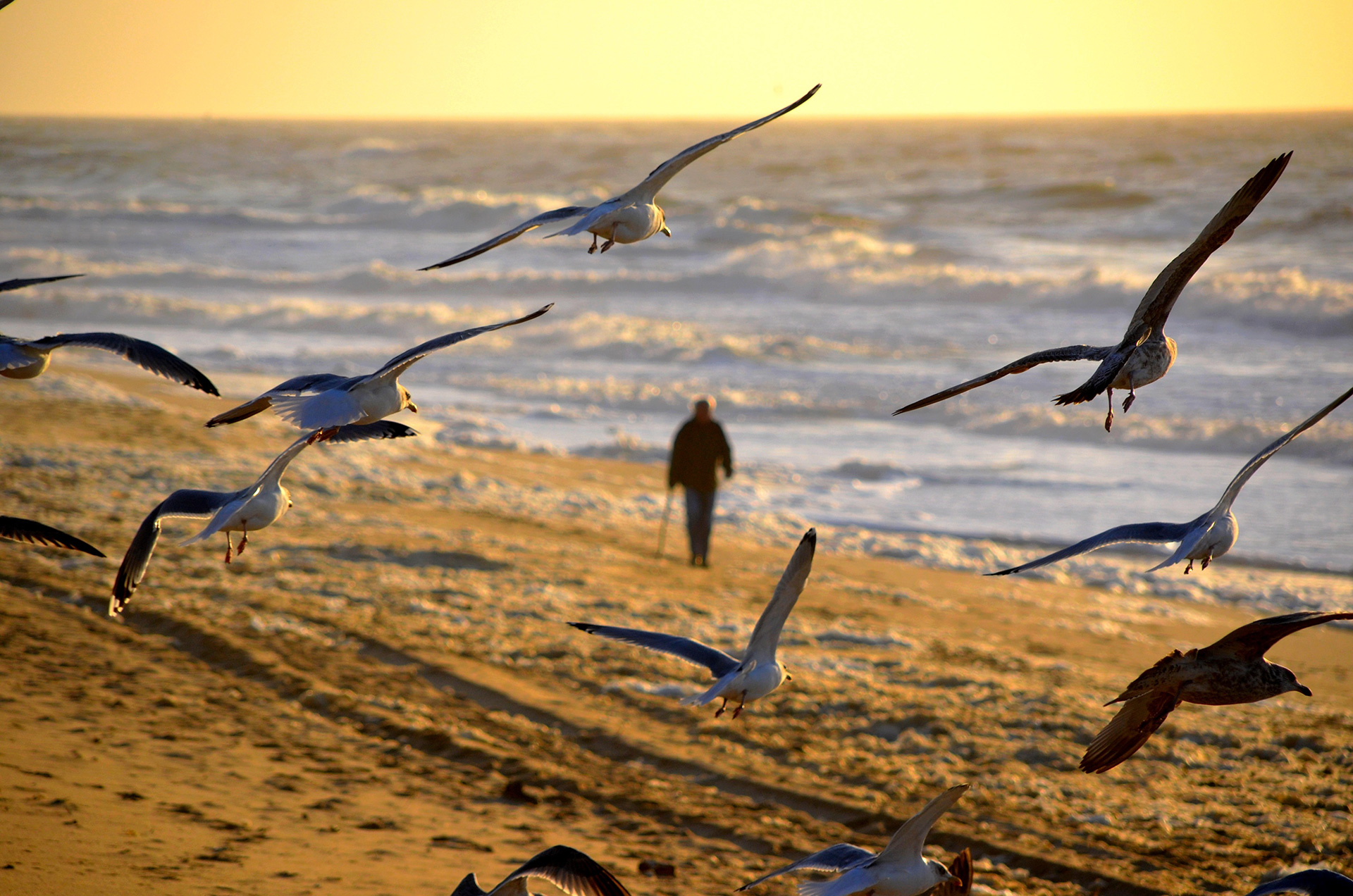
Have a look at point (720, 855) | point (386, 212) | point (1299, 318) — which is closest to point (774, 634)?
point (720, 855)

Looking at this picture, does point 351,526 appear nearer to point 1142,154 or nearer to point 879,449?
point 879,449

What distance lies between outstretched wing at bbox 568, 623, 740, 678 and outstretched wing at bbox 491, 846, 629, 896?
0.76m

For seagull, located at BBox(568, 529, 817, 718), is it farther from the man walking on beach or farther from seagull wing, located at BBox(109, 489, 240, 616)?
the man walking on beach

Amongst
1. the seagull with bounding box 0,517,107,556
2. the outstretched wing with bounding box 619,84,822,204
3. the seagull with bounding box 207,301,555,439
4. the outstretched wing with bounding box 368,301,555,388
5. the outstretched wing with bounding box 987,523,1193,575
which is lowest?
the seagull with bounding box 0,517,107,556

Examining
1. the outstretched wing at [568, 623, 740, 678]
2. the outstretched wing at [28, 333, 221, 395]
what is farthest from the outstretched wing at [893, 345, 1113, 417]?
the outstretched wing at [28, 333, 221, 395]

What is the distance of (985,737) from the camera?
21.5 feet

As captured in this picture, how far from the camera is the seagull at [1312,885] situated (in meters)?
3.25

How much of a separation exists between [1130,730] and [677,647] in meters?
1.49

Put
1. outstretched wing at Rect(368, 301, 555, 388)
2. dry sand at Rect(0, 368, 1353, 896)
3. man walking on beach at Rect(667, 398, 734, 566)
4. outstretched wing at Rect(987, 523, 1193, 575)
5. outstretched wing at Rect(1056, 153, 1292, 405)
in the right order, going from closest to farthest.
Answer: outstretched wing at Rect(1056, 153, 1292, 405)
outstretched wing at Rect(368, 301, 555, 388)
outstretched wing at Rect(987, 523, 1193, 575)
dry sand at Rect(0, 368, 1353, 896)
man walking on beach at Rect(667, 398, 734, 566)

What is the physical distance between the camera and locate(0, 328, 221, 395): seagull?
4.23 m

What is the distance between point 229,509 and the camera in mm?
4281

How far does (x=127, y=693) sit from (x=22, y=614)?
1314 millimetres

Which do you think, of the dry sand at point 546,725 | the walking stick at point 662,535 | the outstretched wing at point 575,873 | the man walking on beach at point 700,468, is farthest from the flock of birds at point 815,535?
the walking stick at point 662,535

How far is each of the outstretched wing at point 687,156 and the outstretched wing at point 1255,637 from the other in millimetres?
1983
